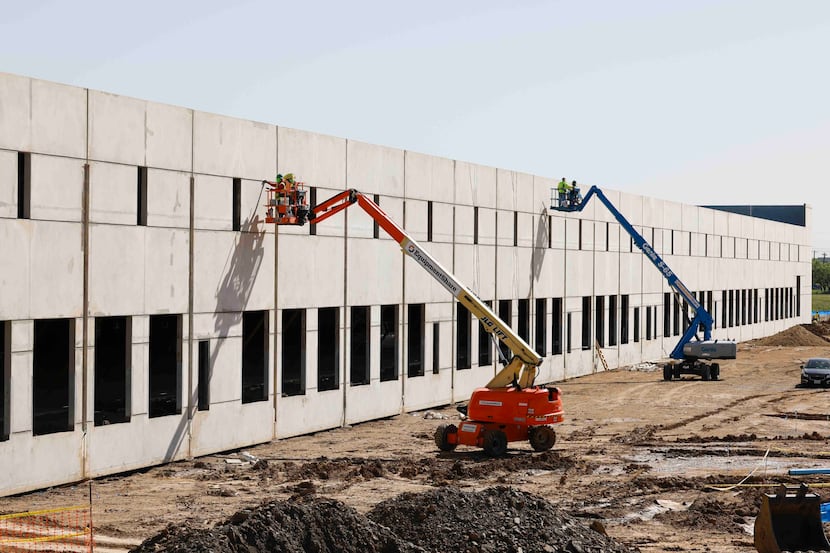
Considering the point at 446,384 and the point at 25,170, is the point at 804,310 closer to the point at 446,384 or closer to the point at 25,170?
the point at 446,384

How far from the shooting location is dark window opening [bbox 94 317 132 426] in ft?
79.6

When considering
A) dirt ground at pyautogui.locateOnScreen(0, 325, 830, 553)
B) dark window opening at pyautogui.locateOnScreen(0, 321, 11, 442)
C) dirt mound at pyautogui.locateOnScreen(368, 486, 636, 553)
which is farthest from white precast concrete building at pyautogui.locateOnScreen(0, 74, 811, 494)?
dirt mound at pyautogui.locateOnScreen(368, 486, 636, 553)

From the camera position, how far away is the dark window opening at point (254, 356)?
2911 centimetres

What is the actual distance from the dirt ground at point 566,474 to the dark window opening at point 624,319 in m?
16.6

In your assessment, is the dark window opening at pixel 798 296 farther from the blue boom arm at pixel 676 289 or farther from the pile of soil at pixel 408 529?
the pile of soil at pixel 408 529

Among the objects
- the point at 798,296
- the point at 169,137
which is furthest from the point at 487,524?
the point at 798,296

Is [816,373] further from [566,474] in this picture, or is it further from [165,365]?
[165,365]

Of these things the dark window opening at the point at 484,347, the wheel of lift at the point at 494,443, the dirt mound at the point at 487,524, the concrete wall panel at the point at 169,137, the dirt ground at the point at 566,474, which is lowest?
the dirt ground at the point at 566,474

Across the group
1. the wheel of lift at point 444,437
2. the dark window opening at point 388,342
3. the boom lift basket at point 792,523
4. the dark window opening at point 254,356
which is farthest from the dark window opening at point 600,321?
the boom lift basket at point 792,523

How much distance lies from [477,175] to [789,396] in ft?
48.9

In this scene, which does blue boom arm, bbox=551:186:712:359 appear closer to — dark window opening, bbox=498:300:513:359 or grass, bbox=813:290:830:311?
dark window opening, bbox=498:300:513:359

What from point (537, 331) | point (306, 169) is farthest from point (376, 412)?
point (537, 331)

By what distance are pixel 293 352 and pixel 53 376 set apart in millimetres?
8805

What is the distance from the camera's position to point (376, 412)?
34344 millimetres
